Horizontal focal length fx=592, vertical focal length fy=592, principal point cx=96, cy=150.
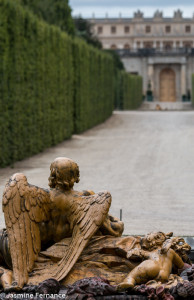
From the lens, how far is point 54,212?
211 inches

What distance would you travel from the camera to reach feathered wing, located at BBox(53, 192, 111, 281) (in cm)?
510

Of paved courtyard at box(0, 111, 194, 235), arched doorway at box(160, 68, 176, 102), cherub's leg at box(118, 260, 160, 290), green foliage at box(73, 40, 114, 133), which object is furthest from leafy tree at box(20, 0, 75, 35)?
arched doorway at box(160, 68, 176, 102)

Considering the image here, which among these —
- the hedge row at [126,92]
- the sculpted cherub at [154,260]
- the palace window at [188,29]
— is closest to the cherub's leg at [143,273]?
the sculpted cherub at [154,260]

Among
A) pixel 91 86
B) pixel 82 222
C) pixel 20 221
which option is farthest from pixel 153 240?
pixel 91 86

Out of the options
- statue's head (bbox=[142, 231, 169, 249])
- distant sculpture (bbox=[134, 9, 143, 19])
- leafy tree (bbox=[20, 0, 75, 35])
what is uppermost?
distant sculpture (bbox=[134, 9, 143, 19])

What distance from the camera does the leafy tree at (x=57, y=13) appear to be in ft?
103

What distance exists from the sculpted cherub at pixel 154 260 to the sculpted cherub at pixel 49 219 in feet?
1.18

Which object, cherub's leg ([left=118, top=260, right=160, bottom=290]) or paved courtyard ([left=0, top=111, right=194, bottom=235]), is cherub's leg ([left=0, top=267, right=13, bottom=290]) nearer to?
cherub's leg ([left=118, top=260, right=160, bottom=290])

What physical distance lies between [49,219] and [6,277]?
2.14 ft

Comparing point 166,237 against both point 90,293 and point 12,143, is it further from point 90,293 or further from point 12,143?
point 12,143

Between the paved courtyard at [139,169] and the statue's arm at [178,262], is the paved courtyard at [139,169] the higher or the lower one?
the lower one

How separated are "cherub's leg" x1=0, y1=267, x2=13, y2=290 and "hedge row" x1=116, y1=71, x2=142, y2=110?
36754mm

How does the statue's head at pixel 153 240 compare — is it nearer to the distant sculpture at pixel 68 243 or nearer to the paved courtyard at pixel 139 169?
the distant sculpture at pixel 68 243

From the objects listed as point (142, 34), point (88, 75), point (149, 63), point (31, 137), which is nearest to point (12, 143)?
point (31, 137)
